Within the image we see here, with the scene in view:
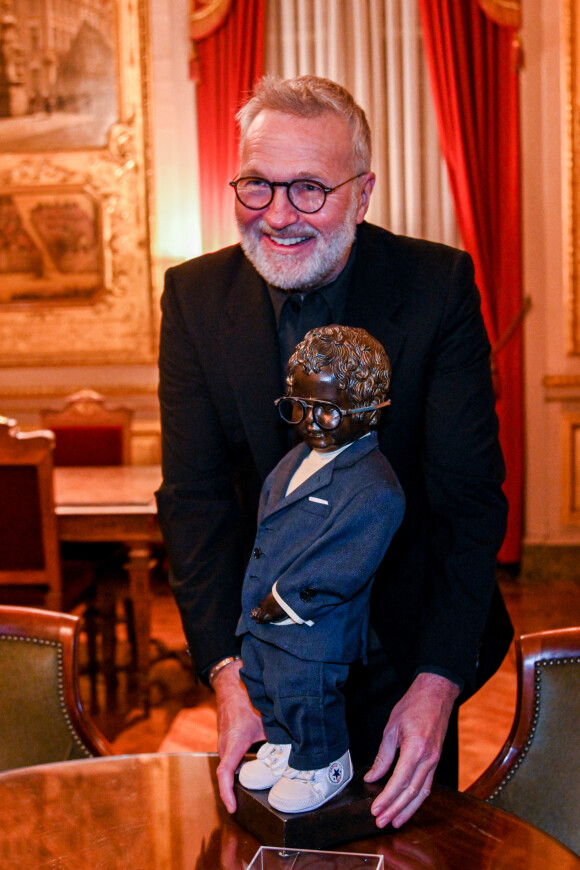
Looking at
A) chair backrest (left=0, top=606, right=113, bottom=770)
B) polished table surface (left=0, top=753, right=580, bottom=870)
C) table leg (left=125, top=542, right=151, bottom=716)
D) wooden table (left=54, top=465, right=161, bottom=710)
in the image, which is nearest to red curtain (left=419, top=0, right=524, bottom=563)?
wooden table (left=54, top=465, right=161, bottom=710)

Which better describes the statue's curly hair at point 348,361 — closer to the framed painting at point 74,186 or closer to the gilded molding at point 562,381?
the gilded molding at point 562,381

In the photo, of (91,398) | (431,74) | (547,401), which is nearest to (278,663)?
(91,398)

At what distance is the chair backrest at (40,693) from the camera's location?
1878 mm

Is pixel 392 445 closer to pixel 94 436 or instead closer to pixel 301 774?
pixel 301 774

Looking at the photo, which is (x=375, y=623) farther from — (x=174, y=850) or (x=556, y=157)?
(x=556, y=157)

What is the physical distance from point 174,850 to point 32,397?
562cm

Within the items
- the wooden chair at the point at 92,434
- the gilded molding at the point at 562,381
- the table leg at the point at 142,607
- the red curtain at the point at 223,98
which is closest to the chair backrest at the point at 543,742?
the table leg at the point at 142,607

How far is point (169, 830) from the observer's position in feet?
4.09

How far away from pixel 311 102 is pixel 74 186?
5.40 m

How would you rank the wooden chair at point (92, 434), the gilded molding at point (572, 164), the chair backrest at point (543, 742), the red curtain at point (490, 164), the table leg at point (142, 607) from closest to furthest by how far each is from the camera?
the chair backrest at point (543, 742) → the table leg at point (142, 607) → the wooden chair at point (92, 434) → the gilded molding at point (572, 164) → the red curtain at point (490, 164)

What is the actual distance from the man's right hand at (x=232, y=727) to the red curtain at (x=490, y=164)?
4.77m

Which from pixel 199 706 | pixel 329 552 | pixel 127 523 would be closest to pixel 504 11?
pixel 127 523

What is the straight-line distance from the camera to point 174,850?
119cm

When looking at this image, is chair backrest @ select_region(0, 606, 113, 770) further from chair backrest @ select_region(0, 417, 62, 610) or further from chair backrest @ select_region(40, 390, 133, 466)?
chair backrest @ select_region(40, 390, 133, 466)
